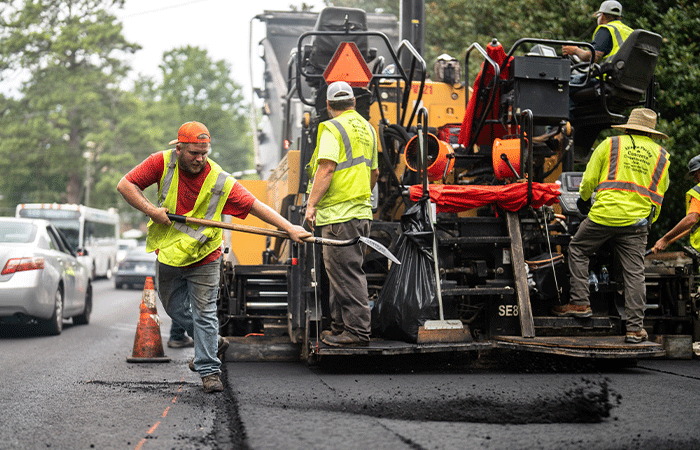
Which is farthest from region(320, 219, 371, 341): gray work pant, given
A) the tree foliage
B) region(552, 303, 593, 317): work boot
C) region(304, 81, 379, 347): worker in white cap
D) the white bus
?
the tree foliage

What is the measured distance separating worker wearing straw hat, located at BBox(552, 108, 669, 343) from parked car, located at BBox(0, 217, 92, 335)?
613cm

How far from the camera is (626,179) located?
21.6 feet

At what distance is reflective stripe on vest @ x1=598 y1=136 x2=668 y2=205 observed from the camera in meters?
6.57

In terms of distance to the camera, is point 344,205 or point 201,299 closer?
point 201,299

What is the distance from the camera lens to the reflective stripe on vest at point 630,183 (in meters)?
6.57

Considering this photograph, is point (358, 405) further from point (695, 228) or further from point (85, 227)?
point (85, 227)

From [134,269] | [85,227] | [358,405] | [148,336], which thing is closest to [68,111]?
[85,227]

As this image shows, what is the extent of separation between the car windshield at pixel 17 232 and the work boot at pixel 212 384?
5.47 m

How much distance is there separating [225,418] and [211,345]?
1.06m

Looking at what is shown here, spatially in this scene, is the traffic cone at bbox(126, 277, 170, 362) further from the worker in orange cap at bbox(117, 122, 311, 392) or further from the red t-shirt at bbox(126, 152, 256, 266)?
the red t-shirt at bbox(126, 152, 256, 266)

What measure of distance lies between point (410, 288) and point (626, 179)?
6.72ft

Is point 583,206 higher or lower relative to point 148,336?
higher

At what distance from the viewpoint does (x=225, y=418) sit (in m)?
4.45

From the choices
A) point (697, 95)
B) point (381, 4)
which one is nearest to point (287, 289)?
point (697, 95)
